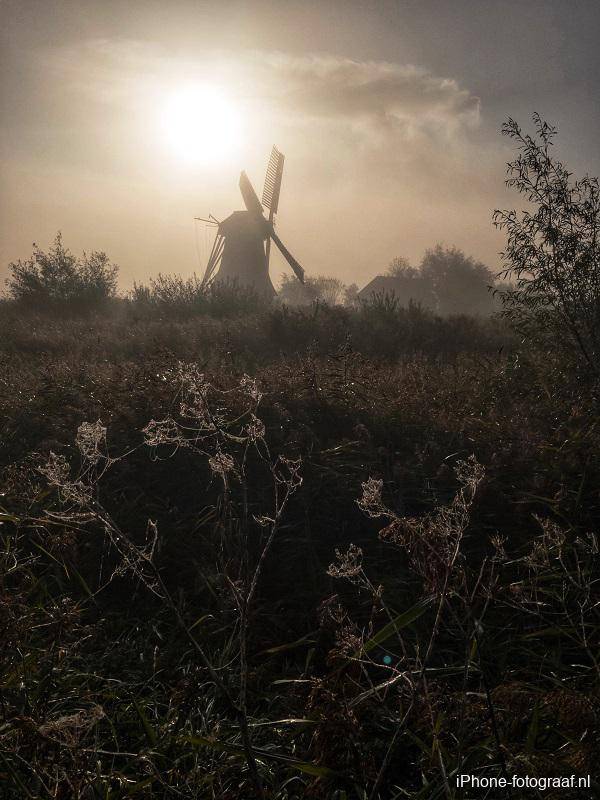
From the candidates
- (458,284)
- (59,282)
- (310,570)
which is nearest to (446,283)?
(458,284)

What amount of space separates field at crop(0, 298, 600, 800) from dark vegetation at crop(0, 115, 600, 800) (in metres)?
0.02

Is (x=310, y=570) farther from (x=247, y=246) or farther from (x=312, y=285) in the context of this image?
(x=312, y=285)

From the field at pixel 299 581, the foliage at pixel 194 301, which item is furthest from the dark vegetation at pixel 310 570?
the foliage at pixel 194 301

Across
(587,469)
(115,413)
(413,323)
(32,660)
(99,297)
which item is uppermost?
(99,297)

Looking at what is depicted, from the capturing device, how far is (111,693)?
2.80 meters

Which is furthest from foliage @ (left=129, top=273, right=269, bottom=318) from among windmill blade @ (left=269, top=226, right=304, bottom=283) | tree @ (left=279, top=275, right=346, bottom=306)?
tree @ (left=279, top=275, right=346, bottom=306)

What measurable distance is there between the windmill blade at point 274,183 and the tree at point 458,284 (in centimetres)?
3057

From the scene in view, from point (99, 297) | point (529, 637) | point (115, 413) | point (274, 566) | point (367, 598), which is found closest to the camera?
point (529, 637)

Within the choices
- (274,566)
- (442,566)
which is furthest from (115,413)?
(442,566)

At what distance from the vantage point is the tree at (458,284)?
61656mm

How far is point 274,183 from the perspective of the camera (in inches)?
1336

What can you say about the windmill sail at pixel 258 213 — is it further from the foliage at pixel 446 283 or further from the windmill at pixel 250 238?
the foliage at pixel 446 283

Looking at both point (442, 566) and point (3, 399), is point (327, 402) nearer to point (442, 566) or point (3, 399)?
point (3, 399)

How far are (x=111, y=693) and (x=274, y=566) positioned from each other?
1578 millimetres
